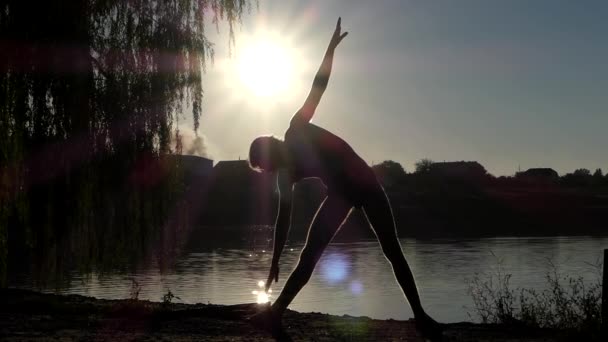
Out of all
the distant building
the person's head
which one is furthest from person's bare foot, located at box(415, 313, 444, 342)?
the distant building

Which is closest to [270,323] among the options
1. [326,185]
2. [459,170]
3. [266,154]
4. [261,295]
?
[326,185]

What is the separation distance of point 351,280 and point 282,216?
18.5 m

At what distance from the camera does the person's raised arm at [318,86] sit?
18.1 feet

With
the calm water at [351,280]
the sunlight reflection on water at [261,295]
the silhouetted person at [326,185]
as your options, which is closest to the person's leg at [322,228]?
the silhouetted person at [326,185]

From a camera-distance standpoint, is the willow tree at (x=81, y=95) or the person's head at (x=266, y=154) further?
the willow tree at (x=81, y=95)

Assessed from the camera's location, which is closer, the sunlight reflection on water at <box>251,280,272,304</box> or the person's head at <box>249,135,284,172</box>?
the person's head at <box>249,135,284,172</box>

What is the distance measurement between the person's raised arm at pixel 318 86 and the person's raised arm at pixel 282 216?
0.50 meters

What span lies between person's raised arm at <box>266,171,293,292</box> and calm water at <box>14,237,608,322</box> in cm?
432

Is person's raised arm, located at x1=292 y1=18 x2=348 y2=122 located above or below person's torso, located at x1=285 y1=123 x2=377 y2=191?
above

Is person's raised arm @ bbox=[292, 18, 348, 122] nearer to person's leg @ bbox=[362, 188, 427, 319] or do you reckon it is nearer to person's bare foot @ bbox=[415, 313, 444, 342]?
person's leg @ bbox=[362, 188, 427, 319]

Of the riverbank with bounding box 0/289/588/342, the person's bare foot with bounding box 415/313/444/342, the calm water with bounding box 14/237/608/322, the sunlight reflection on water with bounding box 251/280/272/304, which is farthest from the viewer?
the calm water with bounding box 14/237/608/322

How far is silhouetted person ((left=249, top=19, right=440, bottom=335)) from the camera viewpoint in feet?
17.5

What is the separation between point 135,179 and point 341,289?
12652 millimetres

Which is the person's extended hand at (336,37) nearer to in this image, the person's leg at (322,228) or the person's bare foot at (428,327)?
the person's leg at (322,228)
